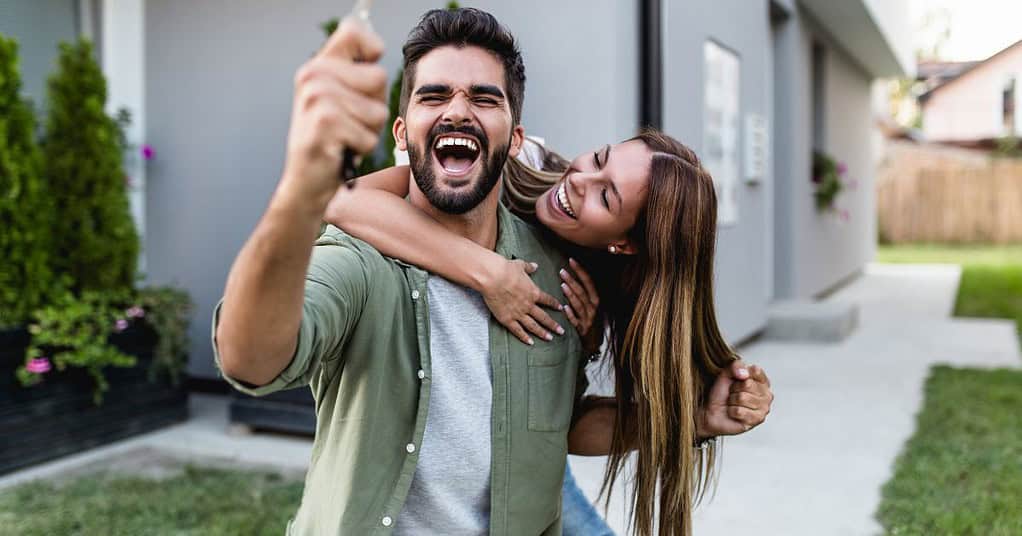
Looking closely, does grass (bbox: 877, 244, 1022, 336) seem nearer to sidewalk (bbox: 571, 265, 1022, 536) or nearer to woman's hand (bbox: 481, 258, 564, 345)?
sidewalk (bbox: 571, 265, 1022, 536)

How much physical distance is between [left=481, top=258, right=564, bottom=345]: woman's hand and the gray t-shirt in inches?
2.7

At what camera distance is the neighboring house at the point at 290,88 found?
479 cm

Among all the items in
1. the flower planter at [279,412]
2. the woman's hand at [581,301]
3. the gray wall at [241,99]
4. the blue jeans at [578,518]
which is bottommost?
the flower planter at [279,412]

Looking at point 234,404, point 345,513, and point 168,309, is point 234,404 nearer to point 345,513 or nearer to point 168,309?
point 168,309

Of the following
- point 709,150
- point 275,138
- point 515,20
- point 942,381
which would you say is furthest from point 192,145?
point 942,381

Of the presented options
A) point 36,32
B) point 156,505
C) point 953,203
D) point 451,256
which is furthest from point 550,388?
point 953,203

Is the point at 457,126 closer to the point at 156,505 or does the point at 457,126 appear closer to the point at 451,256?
the point at 451,256

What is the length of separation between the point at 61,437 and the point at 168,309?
2.68ft

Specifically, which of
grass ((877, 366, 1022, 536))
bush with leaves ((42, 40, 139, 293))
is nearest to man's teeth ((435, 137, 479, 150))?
grass ((877, 366, 1022, 536))

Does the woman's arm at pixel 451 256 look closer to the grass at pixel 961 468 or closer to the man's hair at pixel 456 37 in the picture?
the man's hair at pixel 456 37

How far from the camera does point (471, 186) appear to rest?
1.57m

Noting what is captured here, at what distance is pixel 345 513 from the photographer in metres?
1.45

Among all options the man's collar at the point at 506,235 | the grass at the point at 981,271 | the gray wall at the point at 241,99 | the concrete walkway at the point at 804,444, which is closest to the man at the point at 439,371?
the man's collar at the point at 506,235

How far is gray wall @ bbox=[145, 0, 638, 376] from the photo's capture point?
4781 mm
